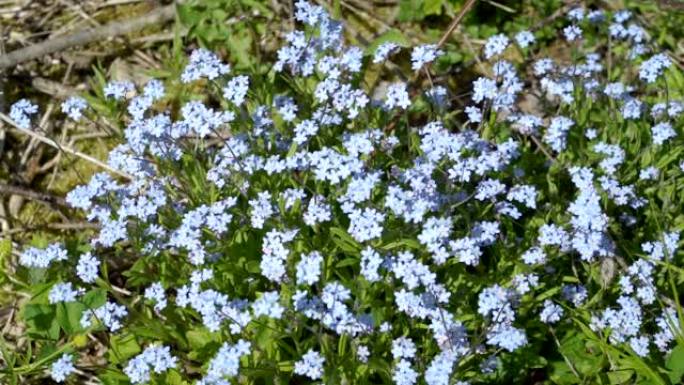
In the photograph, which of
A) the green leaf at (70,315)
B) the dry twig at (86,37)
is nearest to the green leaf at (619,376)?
the green leaf at (70,315)

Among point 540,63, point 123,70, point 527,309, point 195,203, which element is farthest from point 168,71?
point 527,309

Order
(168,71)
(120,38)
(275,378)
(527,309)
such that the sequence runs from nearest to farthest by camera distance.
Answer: (275,378) < (527,309) < (168,71) < (120,38)

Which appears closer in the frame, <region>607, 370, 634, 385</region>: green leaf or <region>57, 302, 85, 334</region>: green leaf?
<region>607, 370, 634, 385</region>: green leaf

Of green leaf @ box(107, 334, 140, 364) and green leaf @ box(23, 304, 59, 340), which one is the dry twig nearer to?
green leaf @ box(23, 304, 59, 340)

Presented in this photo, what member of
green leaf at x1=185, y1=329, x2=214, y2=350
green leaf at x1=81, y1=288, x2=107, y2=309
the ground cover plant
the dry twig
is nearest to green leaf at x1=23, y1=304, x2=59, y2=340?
the ground cover plant

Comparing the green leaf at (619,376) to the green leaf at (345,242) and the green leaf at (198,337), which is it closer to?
the green leaf at (345,242)

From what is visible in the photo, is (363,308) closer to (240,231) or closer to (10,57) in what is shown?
(240,231)

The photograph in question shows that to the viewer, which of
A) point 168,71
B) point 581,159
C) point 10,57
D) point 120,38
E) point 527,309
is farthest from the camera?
point 120,38

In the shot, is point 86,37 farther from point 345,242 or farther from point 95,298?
point 345,242
